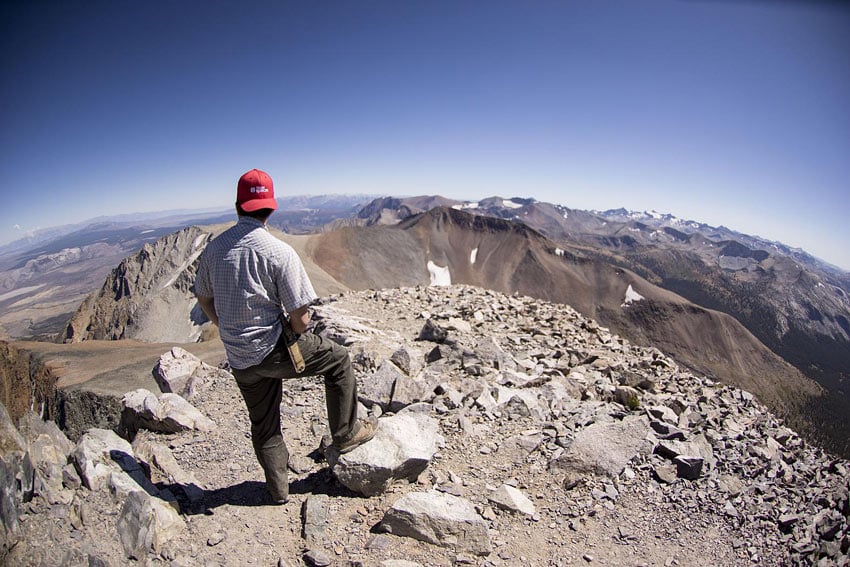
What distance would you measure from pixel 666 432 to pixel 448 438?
3.85m

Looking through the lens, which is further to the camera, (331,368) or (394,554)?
(331,368)

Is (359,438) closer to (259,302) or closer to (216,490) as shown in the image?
(216,490)

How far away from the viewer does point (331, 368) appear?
4.32m

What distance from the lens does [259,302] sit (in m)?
3.69

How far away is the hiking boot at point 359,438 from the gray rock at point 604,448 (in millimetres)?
2748

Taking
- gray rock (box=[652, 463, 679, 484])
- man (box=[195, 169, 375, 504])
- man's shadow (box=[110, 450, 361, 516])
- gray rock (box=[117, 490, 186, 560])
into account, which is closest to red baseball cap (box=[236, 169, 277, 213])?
man (box=[195, 169, 375, 504])

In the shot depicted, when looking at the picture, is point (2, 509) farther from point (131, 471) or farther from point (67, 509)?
point (131, 471)

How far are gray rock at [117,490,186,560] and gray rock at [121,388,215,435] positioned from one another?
207cm

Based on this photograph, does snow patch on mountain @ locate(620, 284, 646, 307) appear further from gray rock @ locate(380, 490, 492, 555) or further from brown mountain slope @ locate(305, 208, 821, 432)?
gray rock @ locate(380, 490, 492, 555)

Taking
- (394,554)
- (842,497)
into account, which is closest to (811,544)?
(842,497)

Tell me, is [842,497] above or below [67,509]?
below

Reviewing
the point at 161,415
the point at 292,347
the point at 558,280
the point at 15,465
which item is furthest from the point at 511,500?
the point at 558,280

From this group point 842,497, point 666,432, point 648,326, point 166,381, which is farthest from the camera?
point 648,326

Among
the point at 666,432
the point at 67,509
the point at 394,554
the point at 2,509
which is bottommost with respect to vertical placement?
the point at 666,432
